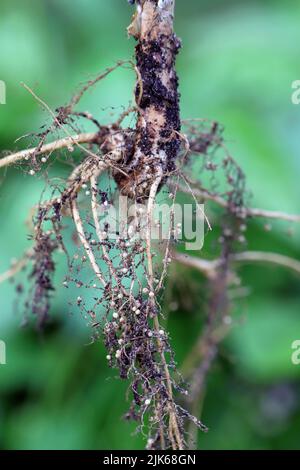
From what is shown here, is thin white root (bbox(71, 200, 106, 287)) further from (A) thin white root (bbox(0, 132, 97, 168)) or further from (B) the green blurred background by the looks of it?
(B) the green blurred background

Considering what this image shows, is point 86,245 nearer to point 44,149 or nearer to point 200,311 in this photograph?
point 44,149

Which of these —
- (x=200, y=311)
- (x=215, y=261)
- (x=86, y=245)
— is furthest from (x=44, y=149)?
(x=200, y=311)

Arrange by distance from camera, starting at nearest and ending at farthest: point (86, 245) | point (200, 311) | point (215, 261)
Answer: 1. point (86, 245)
2. point (215, 261)
3. point (200, 311)

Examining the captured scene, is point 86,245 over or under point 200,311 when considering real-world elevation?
over

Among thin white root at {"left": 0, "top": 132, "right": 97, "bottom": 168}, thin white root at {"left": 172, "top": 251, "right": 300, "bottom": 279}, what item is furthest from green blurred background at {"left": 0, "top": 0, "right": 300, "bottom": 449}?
thin white root at {"left": 0, "top": 132, "right": 97, "bottom": 168}

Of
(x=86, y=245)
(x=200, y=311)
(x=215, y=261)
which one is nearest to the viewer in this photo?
(x=86, y=245)

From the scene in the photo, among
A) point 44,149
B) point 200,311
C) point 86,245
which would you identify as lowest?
point 200,311

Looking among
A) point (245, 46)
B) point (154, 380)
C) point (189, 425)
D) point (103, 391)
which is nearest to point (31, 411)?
point (103, 391)

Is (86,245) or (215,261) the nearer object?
(86,245)

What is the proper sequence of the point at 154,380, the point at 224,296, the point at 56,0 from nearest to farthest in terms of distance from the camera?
the point at 154,380
the point at 224,296
the point at 56,0

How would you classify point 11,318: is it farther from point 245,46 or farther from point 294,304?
point 245,46
